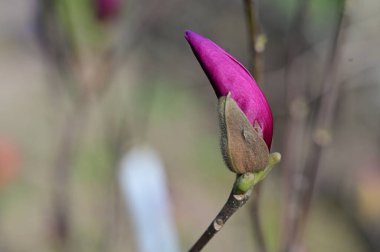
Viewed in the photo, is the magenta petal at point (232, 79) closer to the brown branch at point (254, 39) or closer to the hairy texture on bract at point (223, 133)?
the hairy texture on bract at point (223, 133)

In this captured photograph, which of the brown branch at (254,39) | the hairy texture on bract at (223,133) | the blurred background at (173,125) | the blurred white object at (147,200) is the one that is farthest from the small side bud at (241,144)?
the blurred background at (173,125)

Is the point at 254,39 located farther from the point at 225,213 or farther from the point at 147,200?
the point at 147,200

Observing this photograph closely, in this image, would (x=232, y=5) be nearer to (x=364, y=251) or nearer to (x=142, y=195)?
(x=364, y=251)

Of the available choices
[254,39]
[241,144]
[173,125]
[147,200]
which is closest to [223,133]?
[241,144]

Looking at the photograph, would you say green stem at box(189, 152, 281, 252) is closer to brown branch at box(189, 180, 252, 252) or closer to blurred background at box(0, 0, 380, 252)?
brown branch at box(189, 180, 252, 252)

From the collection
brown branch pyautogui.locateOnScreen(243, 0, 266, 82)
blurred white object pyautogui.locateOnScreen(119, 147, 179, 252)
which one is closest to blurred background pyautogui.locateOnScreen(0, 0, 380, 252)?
blurred white object pyautogui.locateOnScreen(119, 147, 179, 252)
